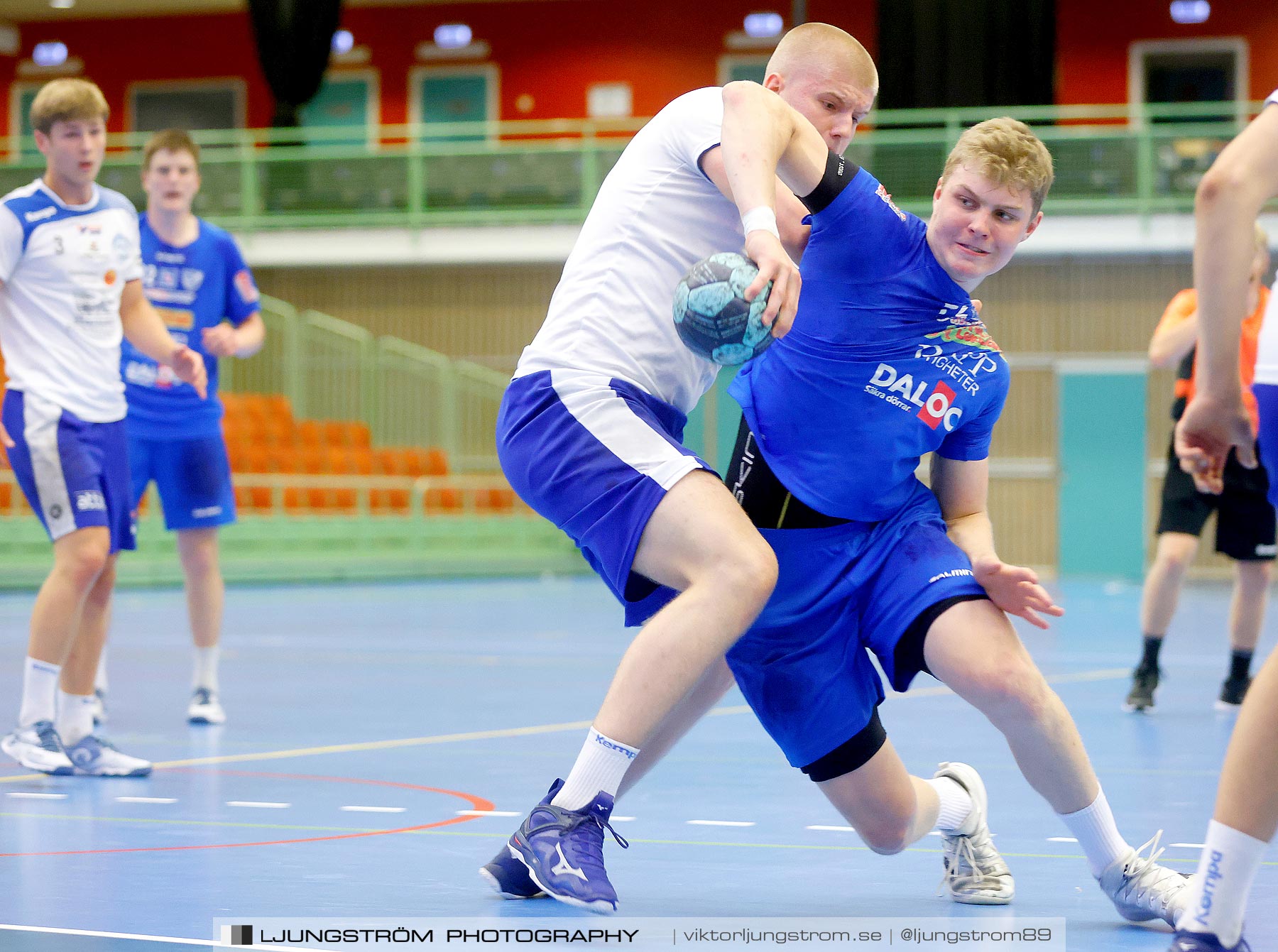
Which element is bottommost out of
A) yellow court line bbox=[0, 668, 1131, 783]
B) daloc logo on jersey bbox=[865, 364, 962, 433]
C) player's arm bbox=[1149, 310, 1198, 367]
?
yellow court line bbox=[0, 668, 1131, 783]

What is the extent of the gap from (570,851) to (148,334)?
3.26 metres

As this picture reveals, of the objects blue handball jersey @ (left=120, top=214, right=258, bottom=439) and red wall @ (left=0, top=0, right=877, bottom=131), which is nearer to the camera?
blue handball jersey @ (left=120, top=214, right=258, bottom=439)

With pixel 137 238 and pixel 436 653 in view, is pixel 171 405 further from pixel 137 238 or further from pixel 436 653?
pixel 436 653

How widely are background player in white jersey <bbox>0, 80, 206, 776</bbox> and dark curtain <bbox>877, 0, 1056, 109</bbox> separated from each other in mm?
18235

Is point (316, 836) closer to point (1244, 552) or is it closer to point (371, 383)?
point (1244, 552)

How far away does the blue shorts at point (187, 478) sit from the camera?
249 inches

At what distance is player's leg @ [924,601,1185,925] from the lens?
2.99m

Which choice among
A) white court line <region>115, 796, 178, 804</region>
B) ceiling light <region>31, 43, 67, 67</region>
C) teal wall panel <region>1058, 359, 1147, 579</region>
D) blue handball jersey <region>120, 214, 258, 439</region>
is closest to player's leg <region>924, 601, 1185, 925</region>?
white court line <region>115, 796, 178, 804</region>

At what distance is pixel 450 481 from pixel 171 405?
1323 centimetres

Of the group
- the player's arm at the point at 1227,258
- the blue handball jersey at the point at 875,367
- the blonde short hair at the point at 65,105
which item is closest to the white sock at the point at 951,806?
the blue handball jersey at the point at 875,367

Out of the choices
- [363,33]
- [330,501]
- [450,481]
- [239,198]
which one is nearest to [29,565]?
[330,501]

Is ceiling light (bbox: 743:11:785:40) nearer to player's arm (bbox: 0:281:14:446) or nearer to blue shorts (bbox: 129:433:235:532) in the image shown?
blue shorts (bbox: 129:433:235:532)

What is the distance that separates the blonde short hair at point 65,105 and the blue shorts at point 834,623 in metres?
2.93

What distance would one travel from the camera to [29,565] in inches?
571
